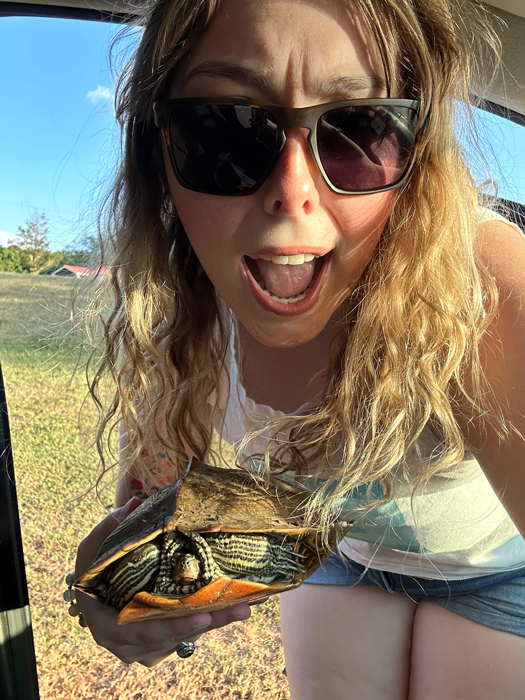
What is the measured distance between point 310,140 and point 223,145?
0.16m

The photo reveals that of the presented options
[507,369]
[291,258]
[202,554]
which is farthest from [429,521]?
[291,258]

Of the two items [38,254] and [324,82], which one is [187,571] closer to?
[324,82]

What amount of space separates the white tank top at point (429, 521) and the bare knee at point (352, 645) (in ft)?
0.58

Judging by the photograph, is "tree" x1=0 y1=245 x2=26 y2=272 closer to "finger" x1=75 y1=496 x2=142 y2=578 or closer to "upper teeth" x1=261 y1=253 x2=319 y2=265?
"finger" x1=75 y1=496 x2=142 y2=578

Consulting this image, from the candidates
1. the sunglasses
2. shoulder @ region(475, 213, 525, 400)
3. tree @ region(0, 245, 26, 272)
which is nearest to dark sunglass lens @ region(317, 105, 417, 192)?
the sunglasses

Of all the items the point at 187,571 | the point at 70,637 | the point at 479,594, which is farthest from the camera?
the point at 70,637

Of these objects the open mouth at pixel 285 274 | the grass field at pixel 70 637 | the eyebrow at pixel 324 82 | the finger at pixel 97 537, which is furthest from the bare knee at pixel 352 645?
the eyebrow at pixel 324 82

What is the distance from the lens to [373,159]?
96cm

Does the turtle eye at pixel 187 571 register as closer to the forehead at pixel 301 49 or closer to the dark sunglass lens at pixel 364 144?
the dark sunglass lens at pixel 364 144

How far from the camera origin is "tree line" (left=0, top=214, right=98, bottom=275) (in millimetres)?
1515

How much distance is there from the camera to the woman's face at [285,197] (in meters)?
0.91

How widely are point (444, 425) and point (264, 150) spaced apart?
1.94 ft

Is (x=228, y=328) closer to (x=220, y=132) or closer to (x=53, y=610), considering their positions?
(x=220, y=132)

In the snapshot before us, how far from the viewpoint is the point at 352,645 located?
5.33ft
